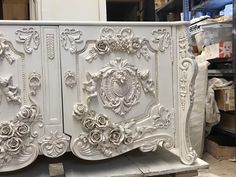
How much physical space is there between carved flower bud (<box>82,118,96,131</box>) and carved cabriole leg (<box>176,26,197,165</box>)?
0.35 m

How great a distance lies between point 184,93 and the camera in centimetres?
114

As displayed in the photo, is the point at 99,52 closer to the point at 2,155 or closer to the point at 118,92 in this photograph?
the point at 118,92

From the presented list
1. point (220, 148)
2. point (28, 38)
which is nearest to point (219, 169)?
point (220, 148)

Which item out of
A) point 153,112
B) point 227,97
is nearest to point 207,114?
point 227,97

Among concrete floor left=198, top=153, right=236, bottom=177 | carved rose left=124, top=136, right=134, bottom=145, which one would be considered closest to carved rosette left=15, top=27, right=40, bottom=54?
carved rose left=124, top=136, right=134, bottom=145

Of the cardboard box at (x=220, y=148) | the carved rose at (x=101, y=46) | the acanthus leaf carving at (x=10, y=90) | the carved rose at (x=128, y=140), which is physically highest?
the carved rose at (x=101, y=46)

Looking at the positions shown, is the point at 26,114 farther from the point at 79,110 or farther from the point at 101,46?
the point at 101,46

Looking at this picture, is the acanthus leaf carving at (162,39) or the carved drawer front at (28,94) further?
the acanthus leaf carving at (162,39)

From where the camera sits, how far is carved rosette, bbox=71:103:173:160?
3.54ft

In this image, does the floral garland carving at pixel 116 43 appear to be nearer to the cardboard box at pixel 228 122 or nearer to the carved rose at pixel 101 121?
the carved rose at pixel 101 121

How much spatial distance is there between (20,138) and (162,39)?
0.66 m

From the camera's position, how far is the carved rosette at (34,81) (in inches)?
40.8

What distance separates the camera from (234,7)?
5.58ft

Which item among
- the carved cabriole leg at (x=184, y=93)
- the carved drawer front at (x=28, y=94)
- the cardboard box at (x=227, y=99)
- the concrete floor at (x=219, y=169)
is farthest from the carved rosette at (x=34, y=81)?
the cardboard box at (x=227, y=99)
